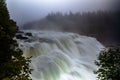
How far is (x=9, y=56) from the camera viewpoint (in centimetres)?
1461

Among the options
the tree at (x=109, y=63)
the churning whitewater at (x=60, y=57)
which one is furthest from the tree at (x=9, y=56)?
the churning whitewater at (x=60, y=57)

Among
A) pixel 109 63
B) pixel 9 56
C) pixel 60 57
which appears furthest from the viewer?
pixel 60 57

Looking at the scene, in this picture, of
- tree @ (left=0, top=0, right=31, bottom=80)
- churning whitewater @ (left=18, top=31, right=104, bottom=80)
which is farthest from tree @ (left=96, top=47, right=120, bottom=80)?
churning whitewater @ (left=18, top=31, right=104, bottom=80)

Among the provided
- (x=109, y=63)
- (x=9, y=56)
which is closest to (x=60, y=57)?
(x=109, y=63)

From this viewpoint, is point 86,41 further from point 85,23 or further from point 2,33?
point 2,33

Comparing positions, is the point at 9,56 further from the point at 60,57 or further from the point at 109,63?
the point at 60,57

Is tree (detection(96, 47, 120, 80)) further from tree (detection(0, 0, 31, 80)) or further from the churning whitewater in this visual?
the churning whitewater

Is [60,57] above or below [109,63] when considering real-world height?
above

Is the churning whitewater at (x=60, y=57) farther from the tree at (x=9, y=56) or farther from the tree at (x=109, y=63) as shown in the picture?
the tree at (x=9, y=56)

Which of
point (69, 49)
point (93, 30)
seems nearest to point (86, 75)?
point (69, 49)

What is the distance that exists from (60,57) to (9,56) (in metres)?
28.5

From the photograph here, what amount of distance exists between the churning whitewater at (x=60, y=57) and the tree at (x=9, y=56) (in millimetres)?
20511

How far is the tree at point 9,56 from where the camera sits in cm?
1387

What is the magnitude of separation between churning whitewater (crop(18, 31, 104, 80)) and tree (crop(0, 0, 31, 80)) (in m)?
20.5
